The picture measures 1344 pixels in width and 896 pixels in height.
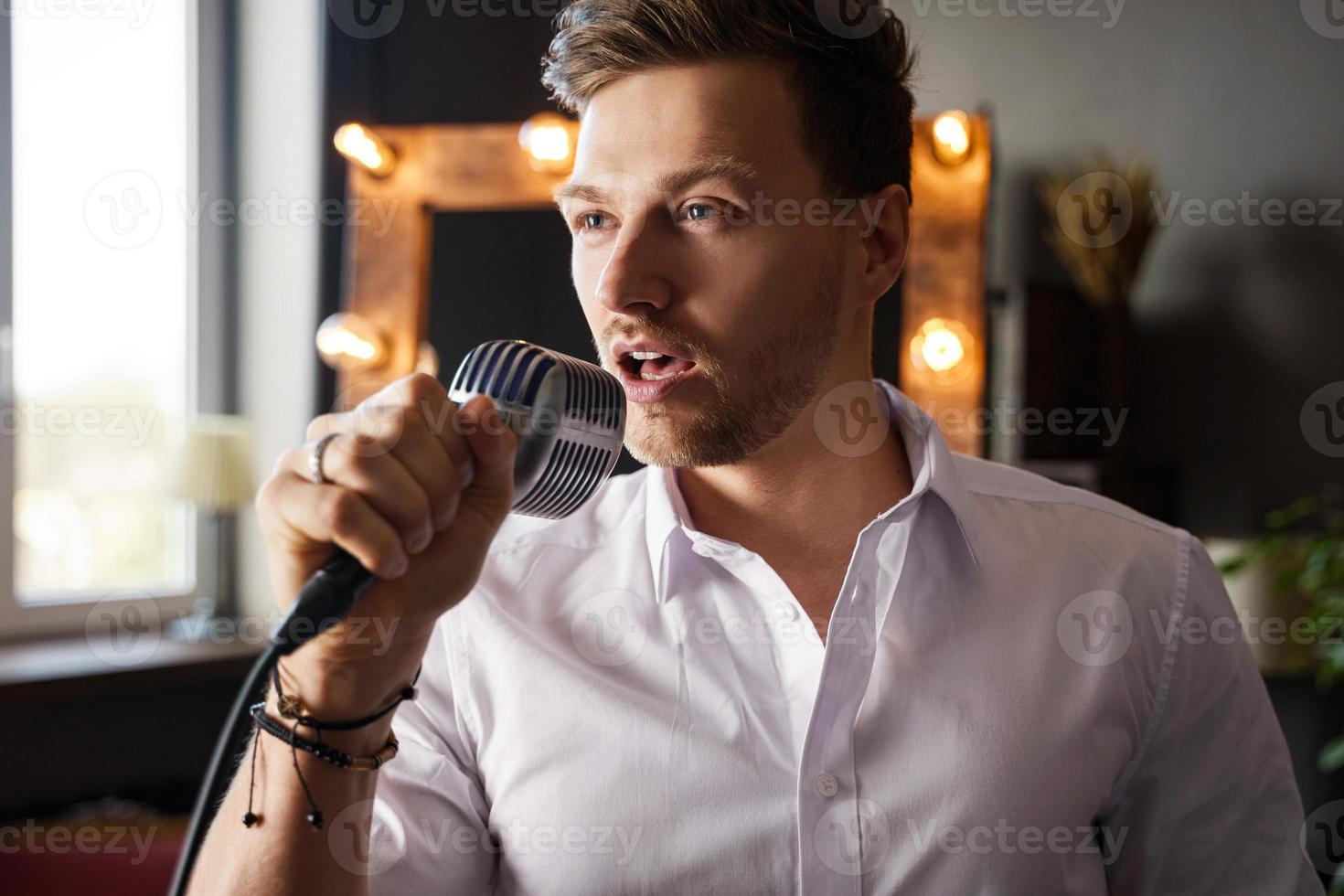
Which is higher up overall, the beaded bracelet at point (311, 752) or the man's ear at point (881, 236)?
the man's ear at point (881, 236)

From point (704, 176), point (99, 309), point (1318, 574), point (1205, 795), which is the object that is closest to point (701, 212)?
point (704, 176)

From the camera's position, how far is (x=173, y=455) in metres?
3.27

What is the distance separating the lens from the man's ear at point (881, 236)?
145 cm

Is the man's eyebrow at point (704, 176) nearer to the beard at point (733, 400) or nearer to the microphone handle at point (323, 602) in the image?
the beard at point (733, 400)

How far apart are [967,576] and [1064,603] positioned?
4.3 inches

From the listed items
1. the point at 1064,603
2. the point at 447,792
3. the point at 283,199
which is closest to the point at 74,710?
the point at 283,199

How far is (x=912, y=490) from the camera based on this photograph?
137cm

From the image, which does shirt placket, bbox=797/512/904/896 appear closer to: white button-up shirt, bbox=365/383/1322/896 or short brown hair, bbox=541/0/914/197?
white button-up shirt, bbox=365/383/1322/896

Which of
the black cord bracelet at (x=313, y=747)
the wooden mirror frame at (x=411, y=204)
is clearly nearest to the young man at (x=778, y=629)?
the black cord bracelet at (x=313, y=747)

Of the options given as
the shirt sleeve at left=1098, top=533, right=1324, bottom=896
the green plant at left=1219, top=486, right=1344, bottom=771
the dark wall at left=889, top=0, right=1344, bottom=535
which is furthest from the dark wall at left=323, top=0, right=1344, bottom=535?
the shirt sleeve at left=1098, top=533, right=1324, bottom=896

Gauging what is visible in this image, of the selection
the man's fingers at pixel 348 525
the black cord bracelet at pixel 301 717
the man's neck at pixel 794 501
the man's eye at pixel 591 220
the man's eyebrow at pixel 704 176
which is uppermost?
the man's eyebrow at pixel 704 176

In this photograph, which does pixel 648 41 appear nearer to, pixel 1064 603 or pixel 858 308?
pixel 858 308

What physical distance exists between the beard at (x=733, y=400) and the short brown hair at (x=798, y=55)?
0.61ft

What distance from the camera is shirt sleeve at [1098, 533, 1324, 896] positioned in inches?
48.5
